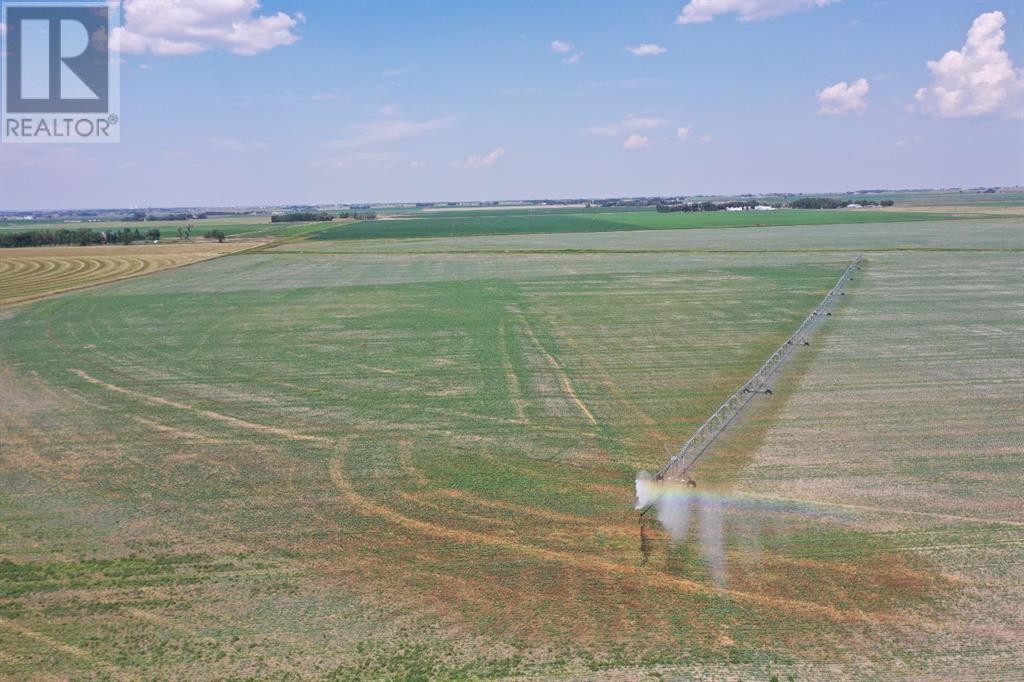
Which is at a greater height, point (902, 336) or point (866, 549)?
point (902, 336)

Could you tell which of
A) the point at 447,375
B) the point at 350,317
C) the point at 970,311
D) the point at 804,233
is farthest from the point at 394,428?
the point at 804,233

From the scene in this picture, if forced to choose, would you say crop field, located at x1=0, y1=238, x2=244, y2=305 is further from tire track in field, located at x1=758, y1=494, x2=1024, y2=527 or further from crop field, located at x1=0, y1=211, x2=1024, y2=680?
tire track in field, located at x1=758, y1=494, x2=1024, y2=527

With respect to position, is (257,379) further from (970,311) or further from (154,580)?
(970,311)

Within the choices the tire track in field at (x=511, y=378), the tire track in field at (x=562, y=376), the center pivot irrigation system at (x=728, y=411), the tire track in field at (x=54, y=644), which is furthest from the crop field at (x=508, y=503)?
the center pivot irrigation system at (x=728, y=411)

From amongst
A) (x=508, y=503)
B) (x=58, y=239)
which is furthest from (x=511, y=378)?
(x=58, y=239)

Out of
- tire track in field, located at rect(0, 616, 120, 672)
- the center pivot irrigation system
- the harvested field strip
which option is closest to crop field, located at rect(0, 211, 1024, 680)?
tire track in field, located at rect(0, 616, 120, 672)

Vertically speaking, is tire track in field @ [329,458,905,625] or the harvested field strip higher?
the harvested field strip
